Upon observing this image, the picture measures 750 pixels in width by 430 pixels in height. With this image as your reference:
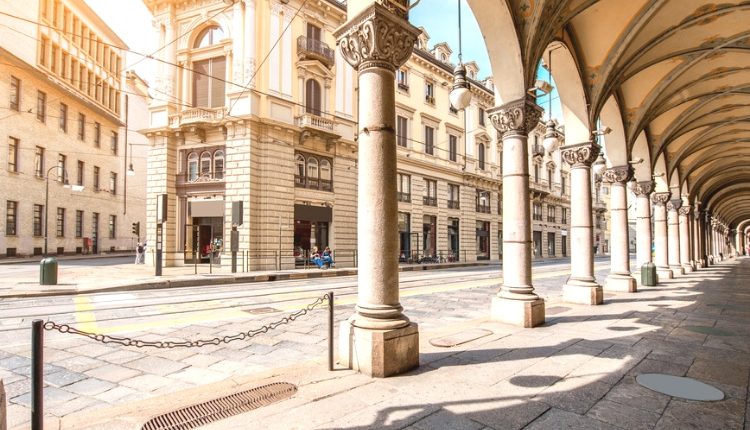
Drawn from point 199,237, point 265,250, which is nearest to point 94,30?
point 199,237

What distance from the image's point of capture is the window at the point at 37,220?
28.3 m

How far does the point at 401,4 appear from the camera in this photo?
186 inches

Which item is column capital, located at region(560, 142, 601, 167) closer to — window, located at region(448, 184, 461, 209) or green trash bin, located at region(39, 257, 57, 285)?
green trash bin, located at region(39, 257, 57, 285)

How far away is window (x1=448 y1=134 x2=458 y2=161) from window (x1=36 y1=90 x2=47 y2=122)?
3044 cm

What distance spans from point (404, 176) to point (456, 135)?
808 centimetres

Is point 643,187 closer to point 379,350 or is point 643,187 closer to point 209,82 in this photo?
point 379,350

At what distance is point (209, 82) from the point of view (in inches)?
887

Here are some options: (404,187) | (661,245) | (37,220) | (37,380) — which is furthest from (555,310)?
(37,220)

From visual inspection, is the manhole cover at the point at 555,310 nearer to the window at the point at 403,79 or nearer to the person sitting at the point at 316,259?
the person sitting at the point at 316,259

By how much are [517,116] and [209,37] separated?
2129cm

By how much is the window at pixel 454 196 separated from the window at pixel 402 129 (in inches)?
257

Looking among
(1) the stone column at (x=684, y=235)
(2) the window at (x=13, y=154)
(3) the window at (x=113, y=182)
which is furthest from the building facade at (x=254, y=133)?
(3) the window at (x=113, y=182)

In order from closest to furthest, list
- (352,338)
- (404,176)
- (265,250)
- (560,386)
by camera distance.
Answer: (560,386) < (352,338) < (265,250) < (404,176)

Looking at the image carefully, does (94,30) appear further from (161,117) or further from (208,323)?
(208,323)
